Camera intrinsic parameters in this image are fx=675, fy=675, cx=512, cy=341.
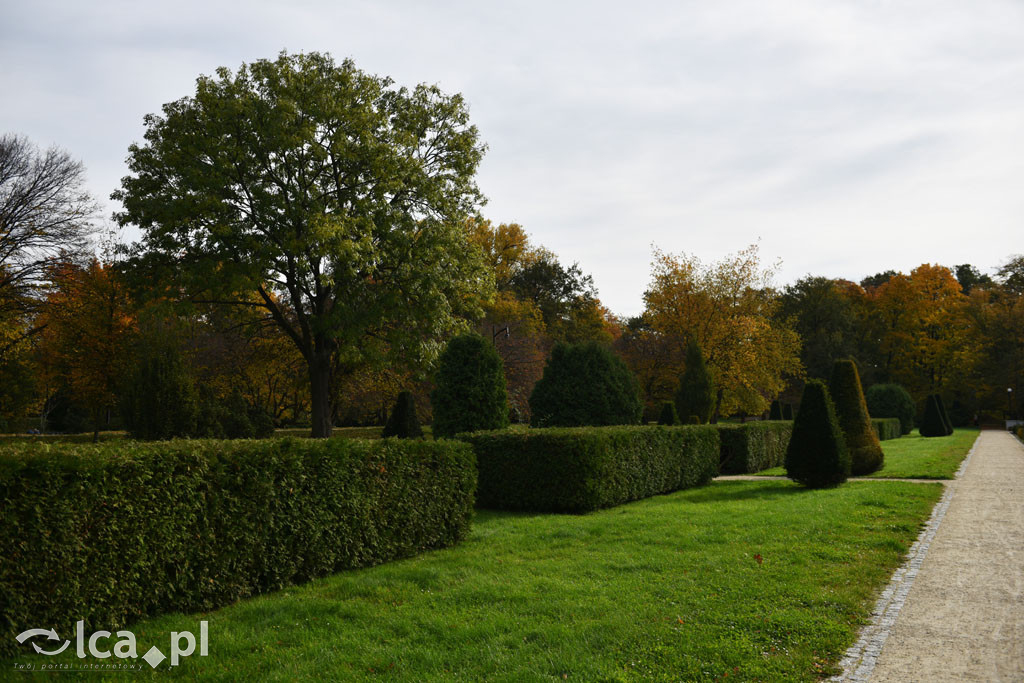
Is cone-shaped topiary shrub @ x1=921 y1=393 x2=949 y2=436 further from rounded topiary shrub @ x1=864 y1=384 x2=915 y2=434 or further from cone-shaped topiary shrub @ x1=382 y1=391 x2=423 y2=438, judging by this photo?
cone-shaped topiary shrub @ x1=382 y1=391 x2=423 y2=438

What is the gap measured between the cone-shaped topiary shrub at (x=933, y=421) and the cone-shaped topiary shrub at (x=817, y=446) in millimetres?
27378

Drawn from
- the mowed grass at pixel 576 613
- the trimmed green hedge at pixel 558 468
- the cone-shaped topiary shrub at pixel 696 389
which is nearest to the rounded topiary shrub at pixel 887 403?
the cone-shaped topiary shrub at pixel 696 389

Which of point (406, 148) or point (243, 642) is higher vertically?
point (406, 148)

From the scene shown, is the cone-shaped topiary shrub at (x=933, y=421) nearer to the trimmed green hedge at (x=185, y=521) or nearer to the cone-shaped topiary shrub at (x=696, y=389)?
the cone-shaped topiary shrub at (x=696, y=389)

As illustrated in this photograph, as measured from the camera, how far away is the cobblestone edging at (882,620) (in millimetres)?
4469

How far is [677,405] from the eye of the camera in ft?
89.0

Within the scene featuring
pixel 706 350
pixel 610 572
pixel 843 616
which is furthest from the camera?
pixel 706 350

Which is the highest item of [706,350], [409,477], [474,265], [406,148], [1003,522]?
[406,148]

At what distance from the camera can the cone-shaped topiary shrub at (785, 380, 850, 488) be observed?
14539mm

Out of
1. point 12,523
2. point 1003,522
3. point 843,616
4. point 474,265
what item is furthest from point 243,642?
point 474,265

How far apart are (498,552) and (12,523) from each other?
504cm

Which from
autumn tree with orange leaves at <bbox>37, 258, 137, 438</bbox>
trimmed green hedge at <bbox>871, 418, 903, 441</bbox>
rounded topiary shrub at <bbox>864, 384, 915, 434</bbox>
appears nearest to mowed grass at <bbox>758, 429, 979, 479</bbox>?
trimmed green hedge at <bbox>871, 418, 903, 441</bbox>

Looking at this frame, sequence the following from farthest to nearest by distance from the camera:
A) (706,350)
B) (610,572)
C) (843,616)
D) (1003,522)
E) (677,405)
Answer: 1. (706,350)
2. (677,405)
3. (1003,522)
4. (610,572)
5. (843,616)

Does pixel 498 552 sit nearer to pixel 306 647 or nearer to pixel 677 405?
pixel 306 647
